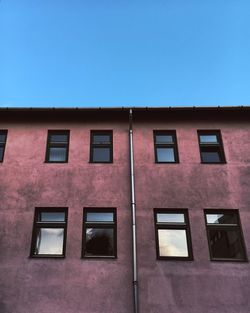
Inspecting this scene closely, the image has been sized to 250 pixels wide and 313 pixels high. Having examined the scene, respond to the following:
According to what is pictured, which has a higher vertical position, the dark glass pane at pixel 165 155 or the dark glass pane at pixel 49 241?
the dark glass pane at pixel 165 155

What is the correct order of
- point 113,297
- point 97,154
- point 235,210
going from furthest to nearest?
point 97,154
point 235,210
point 113,297

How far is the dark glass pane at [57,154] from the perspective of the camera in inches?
542

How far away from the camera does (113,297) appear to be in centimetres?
1077

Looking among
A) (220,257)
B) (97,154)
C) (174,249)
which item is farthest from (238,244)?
(97,154)

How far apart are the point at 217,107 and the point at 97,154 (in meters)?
5.46

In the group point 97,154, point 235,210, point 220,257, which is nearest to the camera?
point 220,257

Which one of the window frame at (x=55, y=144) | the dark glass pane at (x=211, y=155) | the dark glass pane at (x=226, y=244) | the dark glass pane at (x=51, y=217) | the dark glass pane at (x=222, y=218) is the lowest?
the dark glass pane at (x=226, y=244)

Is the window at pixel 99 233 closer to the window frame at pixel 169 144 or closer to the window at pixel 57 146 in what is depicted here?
the window at pixel 57 146

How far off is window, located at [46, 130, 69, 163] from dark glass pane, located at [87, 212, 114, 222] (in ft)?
8.41

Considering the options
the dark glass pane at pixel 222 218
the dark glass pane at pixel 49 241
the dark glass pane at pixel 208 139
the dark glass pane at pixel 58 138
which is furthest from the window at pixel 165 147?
the dark glass pane at pixel 49 241

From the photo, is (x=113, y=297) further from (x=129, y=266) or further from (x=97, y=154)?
(x=97, y=154)

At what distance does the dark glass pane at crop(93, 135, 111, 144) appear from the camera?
1424cm

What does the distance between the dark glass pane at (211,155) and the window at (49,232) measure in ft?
19.5

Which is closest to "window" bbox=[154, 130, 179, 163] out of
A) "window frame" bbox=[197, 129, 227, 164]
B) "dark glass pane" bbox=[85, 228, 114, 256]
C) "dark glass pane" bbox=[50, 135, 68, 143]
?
"window frame" bbox=[197, 129, 227, 164]
